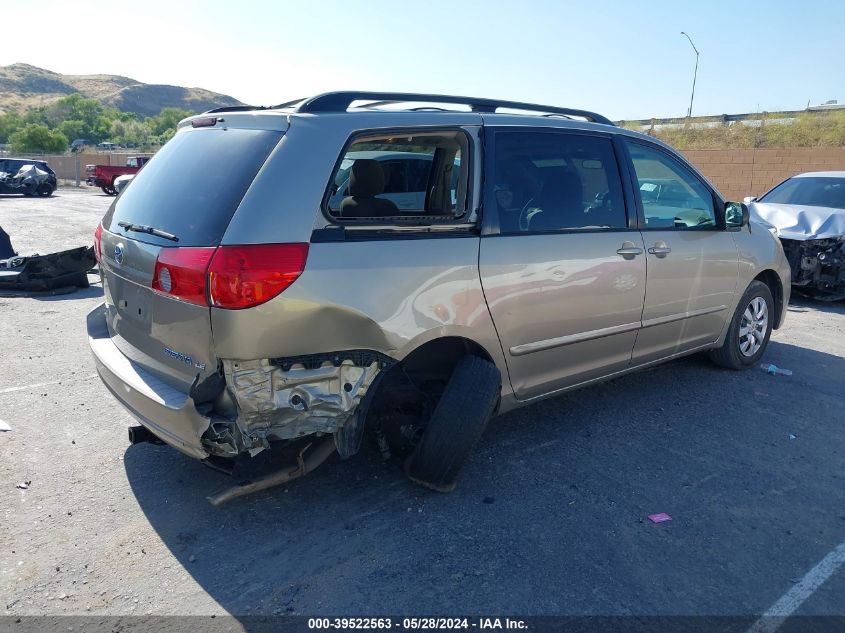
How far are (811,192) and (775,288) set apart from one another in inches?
181

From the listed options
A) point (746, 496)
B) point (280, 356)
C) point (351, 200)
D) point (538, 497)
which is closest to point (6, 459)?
point (280, 356)

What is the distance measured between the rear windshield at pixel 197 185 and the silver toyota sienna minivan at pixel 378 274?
0.5 inches

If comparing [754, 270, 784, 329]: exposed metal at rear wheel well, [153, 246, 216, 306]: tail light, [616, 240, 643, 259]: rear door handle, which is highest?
[616, 240, 643, 259]: rear door handle

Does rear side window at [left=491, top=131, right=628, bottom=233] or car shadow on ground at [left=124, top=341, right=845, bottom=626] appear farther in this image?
rear side window at [left=491, top=131, right=628, bottom=233]

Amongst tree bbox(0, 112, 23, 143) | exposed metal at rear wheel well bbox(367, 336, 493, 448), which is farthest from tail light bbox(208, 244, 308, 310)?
tree bbox(0, 112, 23, 143)

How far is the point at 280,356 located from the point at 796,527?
2680 millimetres

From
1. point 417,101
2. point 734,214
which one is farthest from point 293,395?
point 734,214

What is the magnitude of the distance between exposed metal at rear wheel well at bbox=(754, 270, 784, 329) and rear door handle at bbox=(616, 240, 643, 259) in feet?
6.58

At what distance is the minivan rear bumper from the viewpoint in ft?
9.50

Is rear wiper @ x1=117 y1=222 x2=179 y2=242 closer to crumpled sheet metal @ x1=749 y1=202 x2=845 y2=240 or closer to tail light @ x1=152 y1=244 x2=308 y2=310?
tail light @ x1=152 y1=244 x2=308 y2=310

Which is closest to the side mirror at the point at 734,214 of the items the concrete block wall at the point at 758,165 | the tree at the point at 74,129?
the concrete block wall at the point at 758,165

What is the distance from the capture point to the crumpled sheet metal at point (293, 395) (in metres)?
2.88

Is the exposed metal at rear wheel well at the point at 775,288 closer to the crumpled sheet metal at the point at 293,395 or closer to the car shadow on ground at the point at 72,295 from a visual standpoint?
the crumpled sheet metal at the point at 293,395

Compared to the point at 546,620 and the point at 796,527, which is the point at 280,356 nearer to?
the point at 546,620
